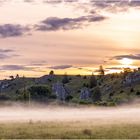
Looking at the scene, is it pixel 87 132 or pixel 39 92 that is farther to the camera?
pixel 39 92

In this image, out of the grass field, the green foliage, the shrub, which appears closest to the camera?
the grass field

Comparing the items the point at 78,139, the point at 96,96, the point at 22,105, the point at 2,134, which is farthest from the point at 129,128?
the point at 96,96

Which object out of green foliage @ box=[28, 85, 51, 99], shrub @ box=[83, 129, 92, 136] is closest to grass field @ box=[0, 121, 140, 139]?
shrub @ box=[83, 129, 92, 136]

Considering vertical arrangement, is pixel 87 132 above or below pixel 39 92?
below

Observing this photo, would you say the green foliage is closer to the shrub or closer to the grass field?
the grass field

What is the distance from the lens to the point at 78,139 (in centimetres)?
4288

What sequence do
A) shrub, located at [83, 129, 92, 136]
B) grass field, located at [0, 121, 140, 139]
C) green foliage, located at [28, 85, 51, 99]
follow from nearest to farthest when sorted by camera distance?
grass field, located at [0, 121, 140, 139] → shrub, located at [83, 129, 92, 136] → green foliage, located at [28, 85, 51, 99]

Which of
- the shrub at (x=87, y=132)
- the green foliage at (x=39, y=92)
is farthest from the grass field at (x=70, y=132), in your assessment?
the green foliage at (x=39, y=92)

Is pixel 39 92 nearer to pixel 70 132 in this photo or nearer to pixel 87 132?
pixel 70 132

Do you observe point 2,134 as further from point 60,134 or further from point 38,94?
point 38,94

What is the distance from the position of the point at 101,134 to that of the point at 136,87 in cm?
14769

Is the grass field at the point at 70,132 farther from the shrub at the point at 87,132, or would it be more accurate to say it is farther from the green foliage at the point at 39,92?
the green foliage at the point at 39,92

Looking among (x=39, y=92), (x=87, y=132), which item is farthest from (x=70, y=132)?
(x=39, y=92)

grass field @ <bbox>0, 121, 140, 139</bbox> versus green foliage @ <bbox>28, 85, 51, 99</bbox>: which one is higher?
green foliage @ <bbox>28, 85, 51, 99</bbox>
